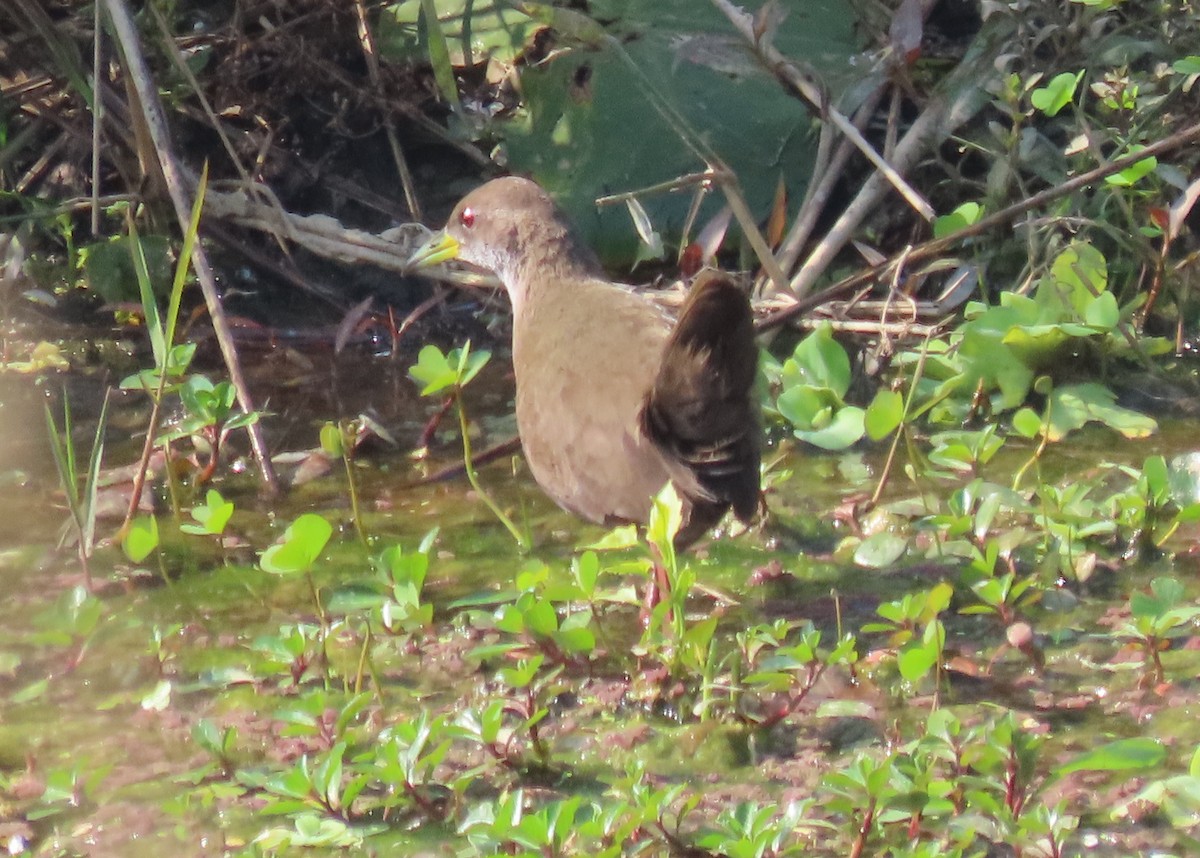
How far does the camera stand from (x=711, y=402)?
102 inches

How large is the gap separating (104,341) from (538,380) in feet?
5.83

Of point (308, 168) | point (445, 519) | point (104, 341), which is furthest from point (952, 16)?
point (104, 341)

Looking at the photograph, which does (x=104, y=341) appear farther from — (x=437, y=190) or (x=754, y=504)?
(x=754, y=504)

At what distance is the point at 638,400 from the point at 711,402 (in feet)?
0.77

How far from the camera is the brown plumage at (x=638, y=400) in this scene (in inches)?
99.4

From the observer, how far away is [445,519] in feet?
11.0

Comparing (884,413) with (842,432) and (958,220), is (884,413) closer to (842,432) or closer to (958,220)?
(842,432)

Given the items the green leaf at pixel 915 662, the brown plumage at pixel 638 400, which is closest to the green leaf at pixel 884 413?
the brown plumage at pixel 638 400

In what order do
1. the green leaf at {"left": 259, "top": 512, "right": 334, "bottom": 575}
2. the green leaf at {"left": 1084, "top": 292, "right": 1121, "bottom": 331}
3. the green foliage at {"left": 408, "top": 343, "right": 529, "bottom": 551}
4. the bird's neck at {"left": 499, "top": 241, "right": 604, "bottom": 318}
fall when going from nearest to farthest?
the green leaf at {"left": 259, "top": 512, "right": 334, "bottom": 575} → the green foliage at {"left": 408, "top": 343, "right": 529, "bottom": 551} → the green leaf at {"left": 1084, "top": 292, "right": 1121, "bottom": 331} → the bird's neck at {"left": 499, "top": 241, "right": 604, "bottom": 318}

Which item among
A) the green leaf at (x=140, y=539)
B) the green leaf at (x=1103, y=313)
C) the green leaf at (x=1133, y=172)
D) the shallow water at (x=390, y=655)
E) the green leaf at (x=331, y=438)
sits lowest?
the shallow water at (x=390, y=655)

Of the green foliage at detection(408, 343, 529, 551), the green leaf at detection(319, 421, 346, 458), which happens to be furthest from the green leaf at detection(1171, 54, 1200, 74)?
the green leaf at detection(319, 421, 346, 458)

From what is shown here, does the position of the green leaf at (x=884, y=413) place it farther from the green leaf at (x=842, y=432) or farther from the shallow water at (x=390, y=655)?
the shallow water at (x=390, y=655)

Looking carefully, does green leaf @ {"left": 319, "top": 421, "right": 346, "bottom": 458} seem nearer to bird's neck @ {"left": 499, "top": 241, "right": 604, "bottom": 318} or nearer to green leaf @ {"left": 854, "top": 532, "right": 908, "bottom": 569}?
bird's neck @ {"left": 499, "top": 241, "right": 604, "bottom": 318}

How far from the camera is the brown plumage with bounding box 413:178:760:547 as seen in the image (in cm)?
253
